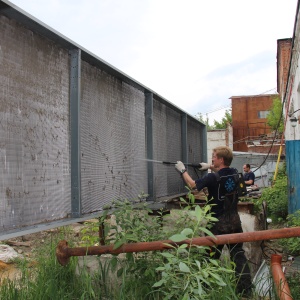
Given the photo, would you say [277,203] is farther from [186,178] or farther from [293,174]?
[186,178]

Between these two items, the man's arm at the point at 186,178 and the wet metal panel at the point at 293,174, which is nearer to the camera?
the man's arm at the point at 186,178

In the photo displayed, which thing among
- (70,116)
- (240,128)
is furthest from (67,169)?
(240,128)

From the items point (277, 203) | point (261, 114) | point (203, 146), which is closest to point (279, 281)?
point (203, 146)

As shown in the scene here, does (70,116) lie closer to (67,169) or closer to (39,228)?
(67,169)

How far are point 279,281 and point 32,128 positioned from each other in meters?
2.11

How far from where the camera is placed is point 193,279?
8.46 ft

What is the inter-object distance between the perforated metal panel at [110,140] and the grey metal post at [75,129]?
0.39 feet

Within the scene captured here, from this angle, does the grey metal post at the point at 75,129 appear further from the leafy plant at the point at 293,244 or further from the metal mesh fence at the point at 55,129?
the leafy plant at the point at 293,244

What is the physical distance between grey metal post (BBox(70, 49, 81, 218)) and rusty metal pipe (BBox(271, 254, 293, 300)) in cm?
157

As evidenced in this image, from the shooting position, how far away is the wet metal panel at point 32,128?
2443 mm

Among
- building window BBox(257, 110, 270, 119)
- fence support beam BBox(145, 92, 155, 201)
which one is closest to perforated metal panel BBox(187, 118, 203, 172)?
fence support beam BBox(145, 92, 155, 201)

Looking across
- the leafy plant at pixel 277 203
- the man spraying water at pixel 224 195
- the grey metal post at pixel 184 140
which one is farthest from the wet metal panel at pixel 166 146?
the leafy plant at pixel 277 203

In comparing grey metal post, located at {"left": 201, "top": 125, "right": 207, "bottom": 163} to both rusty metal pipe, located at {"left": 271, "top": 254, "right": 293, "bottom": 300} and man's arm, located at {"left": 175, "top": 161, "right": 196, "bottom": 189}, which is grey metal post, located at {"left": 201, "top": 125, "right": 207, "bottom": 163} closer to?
man's arm, located at {"left": 175, "top": 161, "right": 196, "bottom": 189}

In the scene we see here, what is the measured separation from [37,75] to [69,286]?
1.67m
